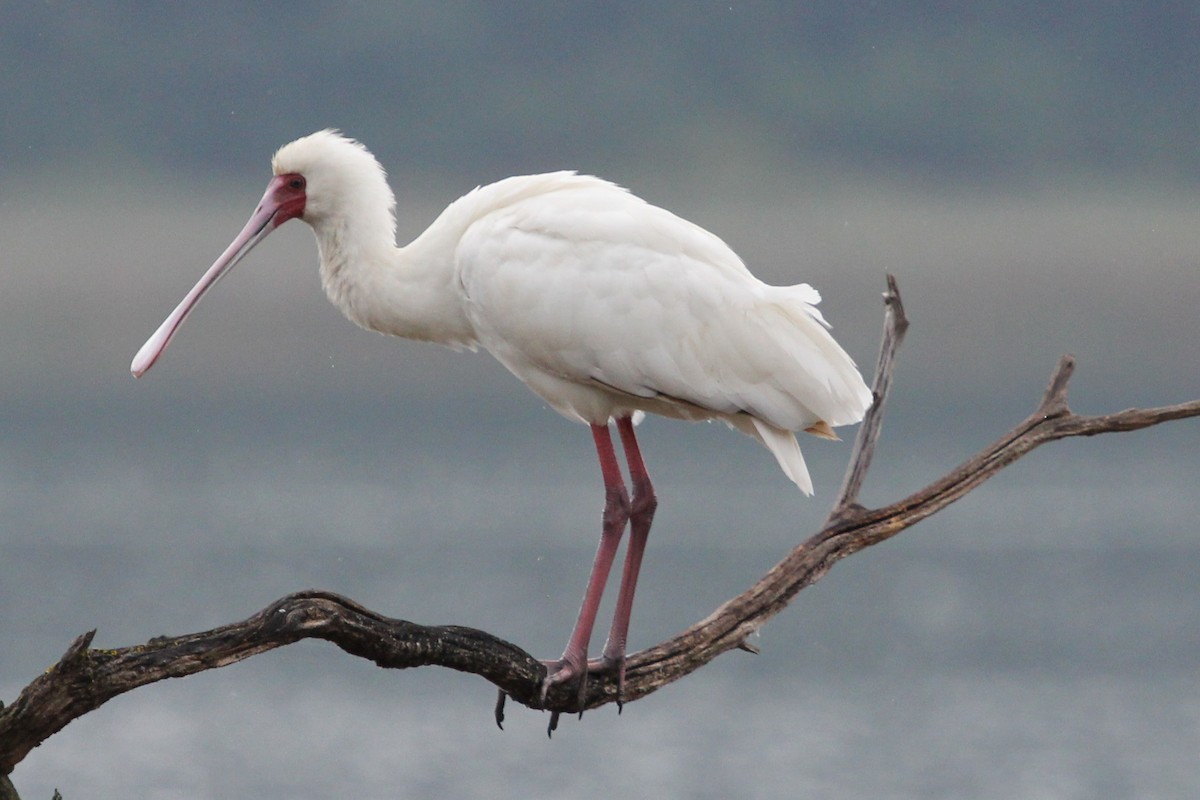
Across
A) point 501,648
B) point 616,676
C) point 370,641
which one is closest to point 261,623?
point 370,641

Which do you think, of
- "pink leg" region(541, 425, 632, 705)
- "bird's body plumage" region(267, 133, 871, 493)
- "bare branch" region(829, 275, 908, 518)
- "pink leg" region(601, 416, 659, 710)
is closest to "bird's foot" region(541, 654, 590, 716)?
"pink leg" region(541, 425, 632, 705)

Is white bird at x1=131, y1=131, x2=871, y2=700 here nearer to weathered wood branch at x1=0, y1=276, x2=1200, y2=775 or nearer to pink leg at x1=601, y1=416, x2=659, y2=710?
pink leg at x1=601, y1=416, x2=659, y2=710

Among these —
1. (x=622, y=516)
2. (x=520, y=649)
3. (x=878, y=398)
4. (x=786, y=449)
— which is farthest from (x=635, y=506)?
(x=878, y=398)

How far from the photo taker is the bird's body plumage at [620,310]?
8.23 metres

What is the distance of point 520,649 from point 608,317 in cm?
180

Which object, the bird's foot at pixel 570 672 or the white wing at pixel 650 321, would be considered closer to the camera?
the bird's foot at pixel 570 672

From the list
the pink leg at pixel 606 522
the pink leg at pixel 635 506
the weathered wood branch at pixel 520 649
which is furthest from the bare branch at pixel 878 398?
the pink leg at pixel 606 522

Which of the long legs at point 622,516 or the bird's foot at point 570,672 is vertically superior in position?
the long legs at point 622,516

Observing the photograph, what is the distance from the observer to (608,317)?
823 centimetres

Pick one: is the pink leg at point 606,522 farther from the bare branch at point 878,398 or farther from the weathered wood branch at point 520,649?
the bare branch at point 878,398

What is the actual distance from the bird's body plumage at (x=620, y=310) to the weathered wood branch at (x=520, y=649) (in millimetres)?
740

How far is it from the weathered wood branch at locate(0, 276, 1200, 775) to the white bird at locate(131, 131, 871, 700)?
367mm

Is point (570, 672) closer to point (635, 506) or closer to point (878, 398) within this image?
point (635, 506)

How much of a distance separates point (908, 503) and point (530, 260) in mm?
2548
